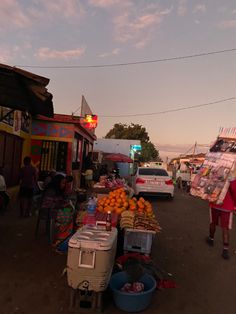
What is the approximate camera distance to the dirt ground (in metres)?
4.46

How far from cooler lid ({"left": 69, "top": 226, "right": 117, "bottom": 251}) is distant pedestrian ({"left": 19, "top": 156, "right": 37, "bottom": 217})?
197 inches

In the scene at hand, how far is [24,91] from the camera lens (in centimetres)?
612

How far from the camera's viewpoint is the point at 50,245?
692 centimetres

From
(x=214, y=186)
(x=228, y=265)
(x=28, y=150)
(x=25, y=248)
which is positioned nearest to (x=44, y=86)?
(x=25, y=248)

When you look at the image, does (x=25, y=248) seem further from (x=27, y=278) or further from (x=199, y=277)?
(x=199, y=277)

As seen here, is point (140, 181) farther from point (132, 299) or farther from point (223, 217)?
point (132, 299)

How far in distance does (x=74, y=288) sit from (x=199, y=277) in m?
2.46

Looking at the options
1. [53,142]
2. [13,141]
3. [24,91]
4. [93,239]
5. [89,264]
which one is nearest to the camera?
[89,264]

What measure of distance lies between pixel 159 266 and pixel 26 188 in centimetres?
500

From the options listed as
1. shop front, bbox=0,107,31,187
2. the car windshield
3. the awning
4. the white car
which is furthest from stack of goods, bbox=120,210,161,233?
the car windshield

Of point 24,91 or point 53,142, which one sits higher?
point 24,91

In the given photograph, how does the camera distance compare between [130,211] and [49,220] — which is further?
→ [49,220]

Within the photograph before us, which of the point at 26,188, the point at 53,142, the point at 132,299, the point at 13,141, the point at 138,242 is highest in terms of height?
the point at 53,142

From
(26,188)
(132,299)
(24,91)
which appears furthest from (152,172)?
(132,299)
